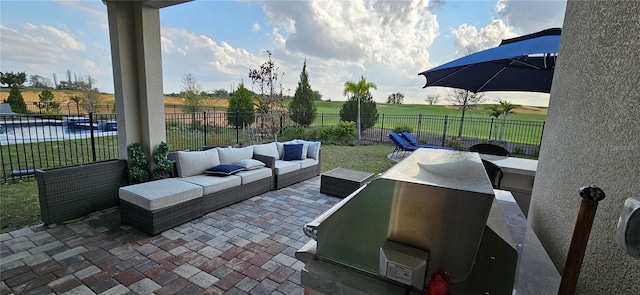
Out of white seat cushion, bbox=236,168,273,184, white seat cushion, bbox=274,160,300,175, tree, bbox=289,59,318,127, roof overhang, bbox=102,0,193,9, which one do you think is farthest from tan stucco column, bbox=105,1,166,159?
tree, bbox=289,59,318,127

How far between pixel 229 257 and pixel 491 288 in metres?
2.55

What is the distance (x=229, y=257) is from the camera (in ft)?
9.15

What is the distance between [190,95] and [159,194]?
344 inches

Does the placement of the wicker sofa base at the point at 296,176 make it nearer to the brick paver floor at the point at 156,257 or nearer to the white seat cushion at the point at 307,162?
the white seat cushion at the point at 307,162

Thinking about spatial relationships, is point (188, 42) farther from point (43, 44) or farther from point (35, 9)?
point (35, 9)

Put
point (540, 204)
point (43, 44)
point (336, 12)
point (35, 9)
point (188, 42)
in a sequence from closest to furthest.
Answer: point (540, 204) → point (35, 9) → point (43, 44) → point (336, 12) → point (188, 42)

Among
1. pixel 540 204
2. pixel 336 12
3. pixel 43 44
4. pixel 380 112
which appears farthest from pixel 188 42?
pixel 540 204

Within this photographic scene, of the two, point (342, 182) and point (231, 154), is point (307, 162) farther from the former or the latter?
point (231, 154)

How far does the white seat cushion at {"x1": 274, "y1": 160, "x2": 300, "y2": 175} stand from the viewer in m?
4.96

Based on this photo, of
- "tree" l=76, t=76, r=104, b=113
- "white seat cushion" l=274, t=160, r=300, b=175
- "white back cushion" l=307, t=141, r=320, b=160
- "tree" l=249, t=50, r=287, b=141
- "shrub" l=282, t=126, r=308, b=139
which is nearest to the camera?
"white seat cushion" l=274, t=160, r=300, b=175

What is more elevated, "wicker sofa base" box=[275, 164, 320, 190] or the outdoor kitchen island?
the outdoor kitchen island

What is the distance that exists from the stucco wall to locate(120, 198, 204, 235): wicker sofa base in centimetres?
353

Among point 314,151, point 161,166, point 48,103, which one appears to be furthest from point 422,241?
point 48,103

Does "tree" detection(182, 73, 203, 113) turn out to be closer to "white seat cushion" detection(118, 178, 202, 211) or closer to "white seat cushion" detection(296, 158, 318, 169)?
"white seat cushion" detection(296, 158, 318, 169)
